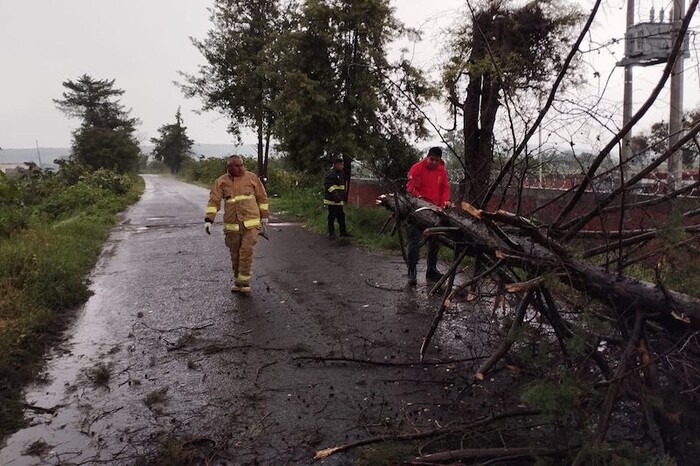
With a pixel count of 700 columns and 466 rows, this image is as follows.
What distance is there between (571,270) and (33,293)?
5.71 meters

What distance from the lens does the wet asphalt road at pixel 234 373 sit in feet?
10.7

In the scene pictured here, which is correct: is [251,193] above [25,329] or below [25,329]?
above

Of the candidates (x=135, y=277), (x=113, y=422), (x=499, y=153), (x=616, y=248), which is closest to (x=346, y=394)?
(x=113, y=422)

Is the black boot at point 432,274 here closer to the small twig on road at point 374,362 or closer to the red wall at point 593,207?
the red wall at point 593,207

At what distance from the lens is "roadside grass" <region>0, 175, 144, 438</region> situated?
4.24 m

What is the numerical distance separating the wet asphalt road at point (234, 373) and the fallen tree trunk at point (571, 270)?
1088 millimetres

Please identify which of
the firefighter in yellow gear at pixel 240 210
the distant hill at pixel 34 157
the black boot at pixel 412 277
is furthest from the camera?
the distant hill at pixel 34 157

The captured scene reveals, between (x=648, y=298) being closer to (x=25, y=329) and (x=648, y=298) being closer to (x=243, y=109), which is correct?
(x=25, y=329)

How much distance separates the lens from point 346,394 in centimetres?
384

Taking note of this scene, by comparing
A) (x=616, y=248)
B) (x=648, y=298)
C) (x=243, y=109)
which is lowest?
(x=648, y=298)

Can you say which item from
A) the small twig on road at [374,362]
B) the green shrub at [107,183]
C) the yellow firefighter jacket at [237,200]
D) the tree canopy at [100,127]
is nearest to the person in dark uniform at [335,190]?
the yellow firefighter jacket at [237,200]

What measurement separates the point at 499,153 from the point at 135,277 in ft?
19.1

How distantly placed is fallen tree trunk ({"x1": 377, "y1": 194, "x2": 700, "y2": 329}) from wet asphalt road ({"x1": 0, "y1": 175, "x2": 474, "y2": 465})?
3.57ft

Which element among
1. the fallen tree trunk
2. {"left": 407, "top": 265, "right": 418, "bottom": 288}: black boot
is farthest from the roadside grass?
{"left": 407, "top": 265, "right": 418, "bottom": 288}: black boot
